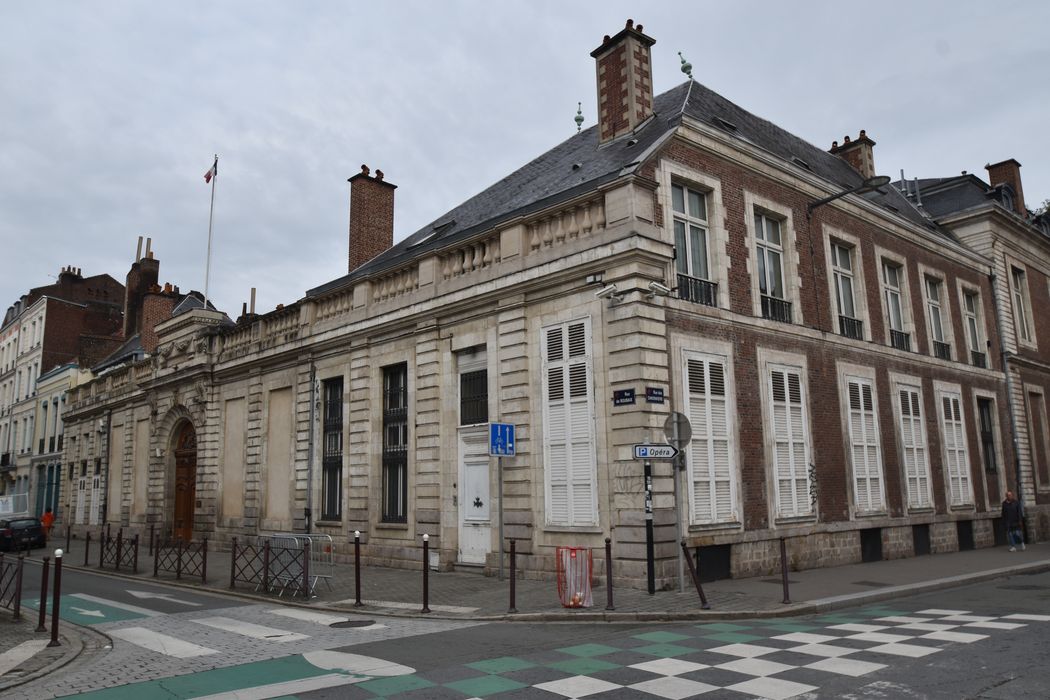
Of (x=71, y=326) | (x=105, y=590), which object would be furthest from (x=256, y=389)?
(x=71, y=326)

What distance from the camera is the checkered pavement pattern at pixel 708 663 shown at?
19.4 feet

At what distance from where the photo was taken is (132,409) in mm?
28375

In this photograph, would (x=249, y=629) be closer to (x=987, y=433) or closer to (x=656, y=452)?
(x=656, y=452)

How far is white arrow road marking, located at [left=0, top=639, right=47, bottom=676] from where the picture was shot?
7.46 metres

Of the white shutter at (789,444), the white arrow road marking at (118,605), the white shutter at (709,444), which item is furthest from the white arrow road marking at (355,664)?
the white shutter at (789,444)

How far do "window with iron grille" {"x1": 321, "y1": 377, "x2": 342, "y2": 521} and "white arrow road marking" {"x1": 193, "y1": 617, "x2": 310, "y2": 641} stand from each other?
7.81m

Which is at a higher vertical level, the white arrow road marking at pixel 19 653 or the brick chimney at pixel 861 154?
the brick chimney at pixel 861 154

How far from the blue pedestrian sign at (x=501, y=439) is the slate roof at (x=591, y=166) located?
4001 mm

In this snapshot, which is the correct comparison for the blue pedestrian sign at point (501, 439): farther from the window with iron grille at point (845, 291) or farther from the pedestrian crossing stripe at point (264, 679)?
the window with iron grille at point (845, 291)

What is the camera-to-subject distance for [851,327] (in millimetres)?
17594

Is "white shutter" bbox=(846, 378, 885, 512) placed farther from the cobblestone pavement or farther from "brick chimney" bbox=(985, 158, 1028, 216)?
"brick chimney" bbox=(985, 158, 1028, 216)

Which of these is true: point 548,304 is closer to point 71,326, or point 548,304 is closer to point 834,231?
point 834,231

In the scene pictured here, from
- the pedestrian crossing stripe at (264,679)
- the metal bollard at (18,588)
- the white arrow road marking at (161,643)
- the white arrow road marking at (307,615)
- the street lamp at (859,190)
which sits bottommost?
the white arrow road marking at (307,615)

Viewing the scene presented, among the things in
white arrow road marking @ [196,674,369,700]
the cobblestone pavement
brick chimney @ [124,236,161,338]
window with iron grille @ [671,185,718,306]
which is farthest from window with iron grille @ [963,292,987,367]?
brick chimney @ [124,236,161,338]
